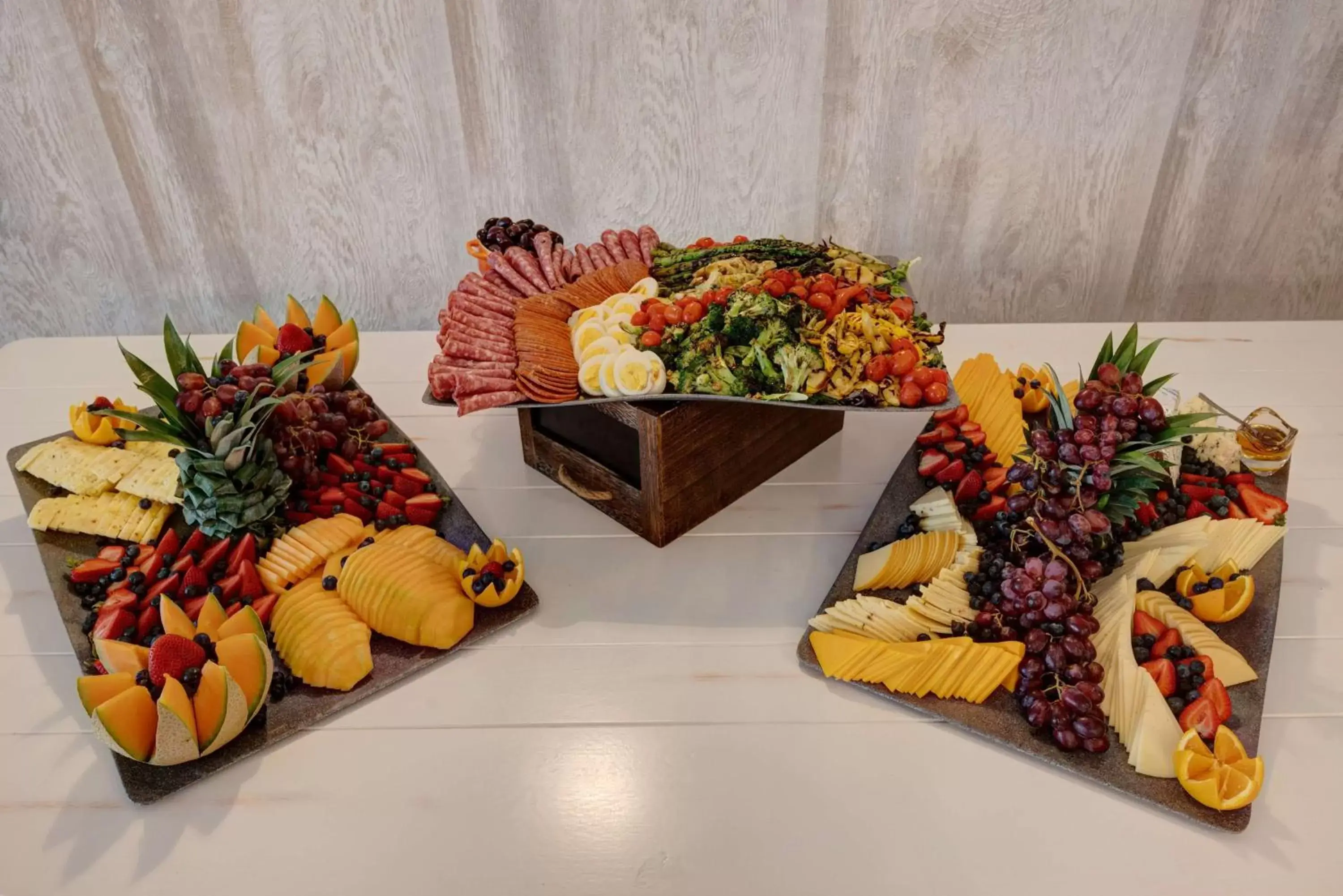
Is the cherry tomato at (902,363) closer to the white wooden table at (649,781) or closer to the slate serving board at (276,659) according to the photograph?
the white wooden table at (649,781)

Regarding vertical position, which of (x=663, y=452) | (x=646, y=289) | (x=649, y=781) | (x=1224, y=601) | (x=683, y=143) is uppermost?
(x=683, y=143)

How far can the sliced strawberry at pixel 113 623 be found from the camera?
5.15 ft

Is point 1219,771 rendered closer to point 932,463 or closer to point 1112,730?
point 1112,730

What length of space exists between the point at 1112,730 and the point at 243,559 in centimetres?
161

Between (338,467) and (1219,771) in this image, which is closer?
(1219,771)

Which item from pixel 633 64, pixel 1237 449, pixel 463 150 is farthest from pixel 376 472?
pixel 1237 449

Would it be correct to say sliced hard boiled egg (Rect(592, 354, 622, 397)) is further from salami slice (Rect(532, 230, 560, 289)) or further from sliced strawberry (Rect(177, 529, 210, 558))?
sliced strawberry (Rect(177, 529, 210, 558))

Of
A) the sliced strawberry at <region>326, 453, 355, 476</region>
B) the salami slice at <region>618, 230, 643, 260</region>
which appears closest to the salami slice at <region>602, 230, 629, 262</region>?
the salami slice at <region>618, 230, 643, 260</region>

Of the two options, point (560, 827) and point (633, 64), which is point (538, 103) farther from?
point (560, 827)

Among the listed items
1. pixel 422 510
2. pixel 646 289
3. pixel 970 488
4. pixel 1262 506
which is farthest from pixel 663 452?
pixel 1262 506

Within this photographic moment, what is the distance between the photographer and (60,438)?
208cm

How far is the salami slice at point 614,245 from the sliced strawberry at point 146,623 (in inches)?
51.0

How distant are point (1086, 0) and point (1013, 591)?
1.95 m

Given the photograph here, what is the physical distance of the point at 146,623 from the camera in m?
1.60
